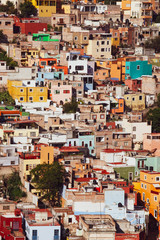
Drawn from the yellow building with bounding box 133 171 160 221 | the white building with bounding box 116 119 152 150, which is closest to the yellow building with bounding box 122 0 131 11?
the white building with bounding box 116 119 152 150

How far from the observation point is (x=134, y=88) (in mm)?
50438

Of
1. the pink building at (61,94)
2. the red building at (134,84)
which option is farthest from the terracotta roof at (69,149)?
the red building at (134,84)

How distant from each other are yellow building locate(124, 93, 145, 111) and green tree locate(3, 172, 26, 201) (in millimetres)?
11714

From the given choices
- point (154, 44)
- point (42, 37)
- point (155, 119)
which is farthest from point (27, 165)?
point (154, 44)

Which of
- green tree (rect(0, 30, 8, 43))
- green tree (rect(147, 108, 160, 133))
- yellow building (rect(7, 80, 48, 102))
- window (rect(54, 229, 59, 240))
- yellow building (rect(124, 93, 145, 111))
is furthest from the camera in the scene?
green tree (rect(0, 30, 8, 43))

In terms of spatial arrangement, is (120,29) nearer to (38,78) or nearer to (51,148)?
(38,78)

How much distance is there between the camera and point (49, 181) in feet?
118

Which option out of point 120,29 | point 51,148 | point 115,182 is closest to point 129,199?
point 115,182

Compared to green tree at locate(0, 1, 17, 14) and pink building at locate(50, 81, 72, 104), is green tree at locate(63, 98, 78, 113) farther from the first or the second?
green tree at locate(0, 1, 17, 14)

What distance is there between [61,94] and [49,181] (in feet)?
38.5

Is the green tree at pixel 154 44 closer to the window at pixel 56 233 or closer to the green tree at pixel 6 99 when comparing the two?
the green tree at pixel 6 99

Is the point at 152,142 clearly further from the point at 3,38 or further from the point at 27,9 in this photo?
the point at 27,9

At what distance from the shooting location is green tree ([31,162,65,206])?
36.1m

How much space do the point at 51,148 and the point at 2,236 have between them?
6127 millimetres
